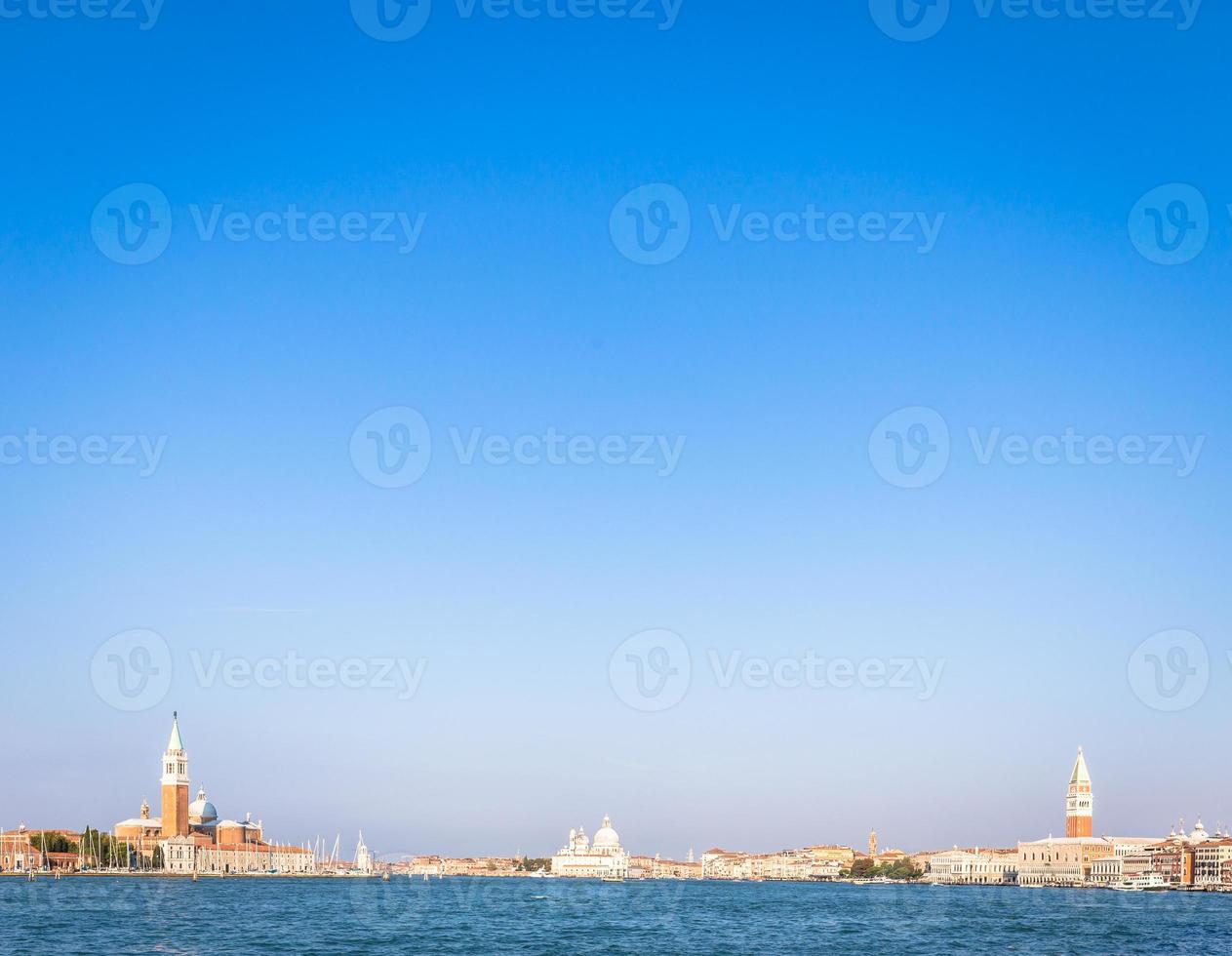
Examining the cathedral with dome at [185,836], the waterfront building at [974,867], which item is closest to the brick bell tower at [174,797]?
the cathedral with dome at [185,836]

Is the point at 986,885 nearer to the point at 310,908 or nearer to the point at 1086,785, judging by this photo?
the point at 1086,785

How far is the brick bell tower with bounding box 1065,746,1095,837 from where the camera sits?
18138 cm

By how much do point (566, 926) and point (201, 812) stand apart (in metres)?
118

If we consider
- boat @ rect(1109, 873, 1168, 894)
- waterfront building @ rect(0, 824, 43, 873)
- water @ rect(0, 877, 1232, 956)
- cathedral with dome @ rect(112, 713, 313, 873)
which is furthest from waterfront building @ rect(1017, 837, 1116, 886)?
waterfront building @ rect(0, 824, 43, 873)

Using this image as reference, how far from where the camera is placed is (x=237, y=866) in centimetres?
16525

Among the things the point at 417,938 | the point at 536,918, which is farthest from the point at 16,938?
the point at 536,918

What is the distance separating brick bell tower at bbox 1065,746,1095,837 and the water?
83340mm

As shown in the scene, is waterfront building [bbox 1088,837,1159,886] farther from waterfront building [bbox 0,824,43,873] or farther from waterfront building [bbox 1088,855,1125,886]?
waterfront building [bbox 0,824,43,873]

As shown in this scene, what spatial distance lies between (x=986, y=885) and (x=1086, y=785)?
1879 centimetres

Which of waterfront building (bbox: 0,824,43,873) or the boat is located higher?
waterfront building (bbox: 0,824,43,873)

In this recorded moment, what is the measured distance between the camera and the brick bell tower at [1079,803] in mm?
181375

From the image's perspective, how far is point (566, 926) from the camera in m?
65.1

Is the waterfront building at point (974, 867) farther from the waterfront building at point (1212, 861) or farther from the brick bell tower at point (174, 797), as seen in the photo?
the brick bell tower at point (174, 797)

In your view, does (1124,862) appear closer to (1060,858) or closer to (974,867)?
(1060,858)
